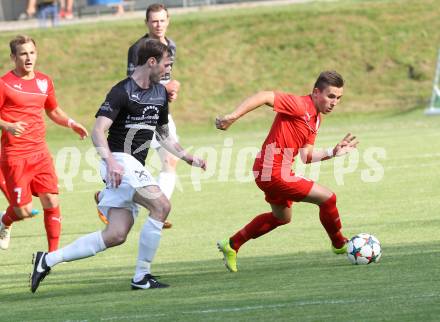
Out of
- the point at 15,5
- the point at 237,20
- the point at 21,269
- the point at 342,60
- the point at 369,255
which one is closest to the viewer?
the point at 369,255

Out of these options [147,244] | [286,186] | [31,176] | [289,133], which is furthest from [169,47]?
[147,244]

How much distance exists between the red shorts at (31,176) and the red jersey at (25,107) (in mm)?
92

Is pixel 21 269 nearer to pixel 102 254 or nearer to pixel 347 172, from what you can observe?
pixel 102 254

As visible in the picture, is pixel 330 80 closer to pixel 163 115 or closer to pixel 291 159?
pixel 291 159

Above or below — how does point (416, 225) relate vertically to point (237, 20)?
below

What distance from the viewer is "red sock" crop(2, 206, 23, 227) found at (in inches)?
469

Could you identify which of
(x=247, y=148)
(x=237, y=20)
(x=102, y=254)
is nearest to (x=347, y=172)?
Result: (x=247, y=148)

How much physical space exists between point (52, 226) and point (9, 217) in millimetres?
1141

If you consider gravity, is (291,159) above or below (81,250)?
above

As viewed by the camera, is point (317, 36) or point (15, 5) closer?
point (317, 36)

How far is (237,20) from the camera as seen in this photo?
118 feet

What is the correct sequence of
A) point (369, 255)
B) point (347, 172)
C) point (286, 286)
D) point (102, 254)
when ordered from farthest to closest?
point (347, 172), point (102, 254), point (369, 255), point (286, 286)

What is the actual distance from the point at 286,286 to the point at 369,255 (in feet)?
3.98

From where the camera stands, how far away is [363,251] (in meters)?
9.66
